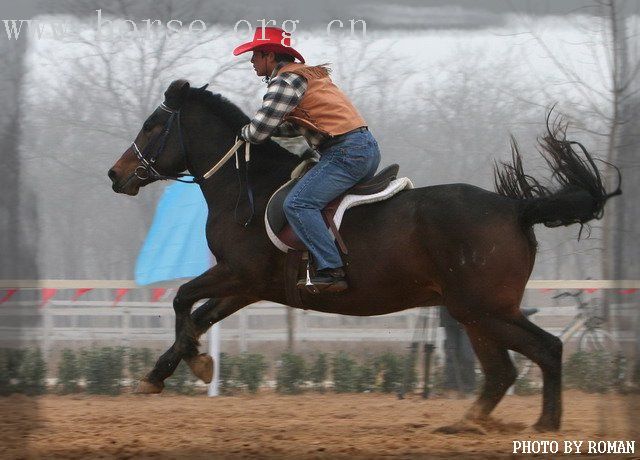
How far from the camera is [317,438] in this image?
6.50 metres

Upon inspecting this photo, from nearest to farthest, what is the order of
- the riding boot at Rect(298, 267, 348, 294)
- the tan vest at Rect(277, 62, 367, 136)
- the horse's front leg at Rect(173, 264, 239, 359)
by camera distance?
the riding boot at Rect(298, 267, 348, 294), the tan vest at Rect(277, 62, 367, 136), the horse's front leg at Rect(173, 264, 239, 359)

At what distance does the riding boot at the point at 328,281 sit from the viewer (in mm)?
6137

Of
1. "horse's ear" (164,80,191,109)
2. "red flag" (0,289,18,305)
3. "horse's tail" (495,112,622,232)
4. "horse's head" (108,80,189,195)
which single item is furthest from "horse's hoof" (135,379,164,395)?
"horse's tail" (495,112,622,232)

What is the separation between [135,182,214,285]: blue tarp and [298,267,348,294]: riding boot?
114 inches

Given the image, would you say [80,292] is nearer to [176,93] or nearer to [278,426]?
[278,426]

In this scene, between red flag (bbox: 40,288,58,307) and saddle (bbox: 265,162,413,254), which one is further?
red flag (bbox: 40,288,58,307)

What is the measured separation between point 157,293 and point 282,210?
332cm

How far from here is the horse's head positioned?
22.1 feet

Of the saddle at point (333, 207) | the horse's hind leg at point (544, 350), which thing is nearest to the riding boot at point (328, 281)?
the saddle at point (333, 207)

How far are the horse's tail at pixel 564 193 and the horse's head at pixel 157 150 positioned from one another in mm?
2258

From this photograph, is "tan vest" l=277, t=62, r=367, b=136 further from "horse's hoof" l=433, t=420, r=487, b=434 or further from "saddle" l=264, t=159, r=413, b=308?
"horse's hoof" l=433, t=420, r=487, b=434

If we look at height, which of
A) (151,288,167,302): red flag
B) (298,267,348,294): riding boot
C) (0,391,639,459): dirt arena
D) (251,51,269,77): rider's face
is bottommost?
(0,391,639,459): dirt arena

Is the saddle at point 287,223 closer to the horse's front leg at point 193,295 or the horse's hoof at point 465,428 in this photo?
the horse's front leg at point 193,295

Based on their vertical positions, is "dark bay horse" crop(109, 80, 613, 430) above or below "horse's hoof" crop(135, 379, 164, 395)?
above
